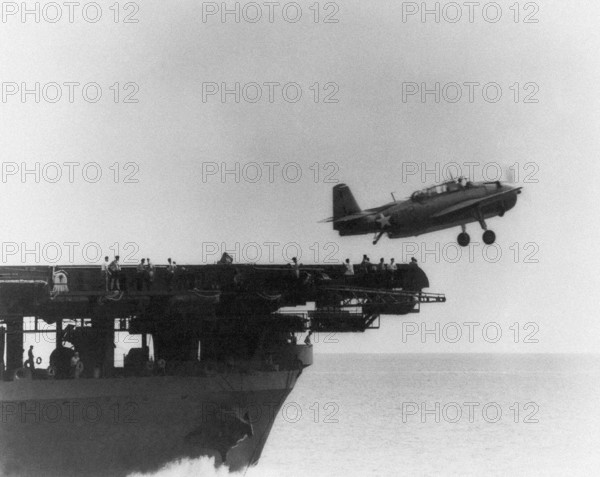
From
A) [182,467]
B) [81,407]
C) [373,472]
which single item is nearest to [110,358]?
[81,407]

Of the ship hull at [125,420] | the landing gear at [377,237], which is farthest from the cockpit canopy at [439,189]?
the ship hull at [125,420]

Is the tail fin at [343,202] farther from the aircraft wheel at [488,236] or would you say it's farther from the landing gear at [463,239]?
the aircraft wheel at [488,236]

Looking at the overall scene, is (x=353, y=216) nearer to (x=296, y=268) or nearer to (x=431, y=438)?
(x=296, y=268)

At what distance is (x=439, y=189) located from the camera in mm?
40594

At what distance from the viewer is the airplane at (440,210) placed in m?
40.3

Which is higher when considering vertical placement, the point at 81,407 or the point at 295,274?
the point at 295,274

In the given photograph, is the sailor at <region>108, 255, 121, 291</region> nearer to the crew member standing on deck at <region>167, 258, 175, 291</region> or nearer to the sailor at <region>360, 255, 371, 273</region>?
the crew member standing on deck at <region>167, 258, 175, 291</region>

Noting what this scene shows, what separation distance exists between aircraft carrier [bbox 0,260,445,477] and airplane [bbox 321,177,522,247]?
10.4 ft

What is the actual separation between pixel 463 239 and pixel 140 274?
1170 cm

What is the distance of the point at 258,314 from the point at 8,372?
29.5 ft

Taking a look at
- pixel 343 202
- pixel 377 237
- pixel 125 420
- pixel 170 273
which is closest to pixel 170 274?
pixel 170 273

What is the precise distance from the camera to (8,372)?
3916 centimetres

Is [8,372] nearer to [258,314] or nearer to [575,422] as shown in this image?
[258,314]

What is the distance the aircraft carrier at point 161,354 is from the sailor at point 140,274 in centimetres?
4
